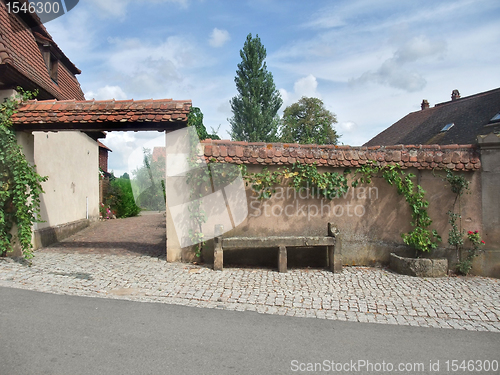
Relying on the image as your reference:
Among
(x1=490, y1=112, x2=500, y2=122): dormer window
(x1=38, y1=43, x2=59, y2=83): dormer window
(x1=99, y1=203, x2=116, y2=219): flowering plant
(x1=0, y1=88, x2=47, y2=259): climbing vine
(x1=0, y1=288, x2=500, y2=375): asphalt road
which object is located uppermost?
(x1=38, y1=43, x2=59, y2=83): dormer window

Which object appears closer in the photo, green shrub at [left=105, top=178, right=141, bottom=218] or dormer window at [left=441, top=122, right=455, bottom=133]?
green shrub at [left=105, top=178, right=141, bottom=218]

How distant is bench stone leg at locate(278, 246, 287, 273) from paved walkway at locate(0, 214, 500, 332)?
0.13 metres

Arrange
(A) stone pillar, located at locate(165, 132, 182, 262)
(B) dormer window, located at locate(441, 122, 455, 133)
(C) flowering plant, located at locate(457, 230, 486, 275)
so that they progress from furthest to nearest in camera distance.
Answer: (B) dormer window, located at locate(441, 122, 455, 133)
(A) stone pillar, located at locate(165, 132, 182, 262)
(C) flowering plant, located at locate(457, 230, 486, 275)

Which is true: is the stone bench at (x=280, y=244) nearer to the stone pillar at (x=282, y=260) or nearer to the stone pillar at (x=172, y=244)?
the stone pillar at (x=282, y=260)

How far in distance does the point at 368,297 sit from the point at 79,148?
34.0 feet

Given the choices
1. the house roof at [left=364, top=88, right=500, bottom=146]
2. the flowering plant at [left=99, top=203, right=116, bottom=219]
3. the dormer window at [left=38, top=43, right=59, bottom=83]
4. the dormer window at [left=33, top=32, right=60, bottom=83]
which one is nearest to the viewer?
the dormer window at [left=33, top=32, right=60, bottom=83]

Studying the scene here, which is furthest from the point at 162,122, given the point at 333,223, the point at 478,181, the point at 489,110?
the point at 489,110

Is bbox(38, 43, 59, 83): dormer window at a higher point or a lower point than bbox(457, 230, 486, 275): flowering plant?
higher

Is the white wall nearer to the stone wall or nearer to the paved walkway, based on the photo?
the paved walkway

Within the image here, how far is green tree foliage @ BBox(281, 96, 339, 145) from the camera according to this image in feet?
114

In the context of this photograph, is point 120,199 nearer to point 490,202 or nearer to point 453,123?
point 490,202

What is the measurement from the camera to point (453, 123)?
867 inches

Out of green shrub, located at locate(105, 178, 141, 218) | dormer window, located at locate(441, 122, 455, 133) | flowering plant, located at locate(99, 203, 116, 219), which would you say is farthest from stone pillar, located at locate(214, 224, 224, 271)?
dormer window, located at locate(441, 122, 455, 133)

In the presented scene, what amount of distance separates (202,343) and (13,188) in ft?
18.2
